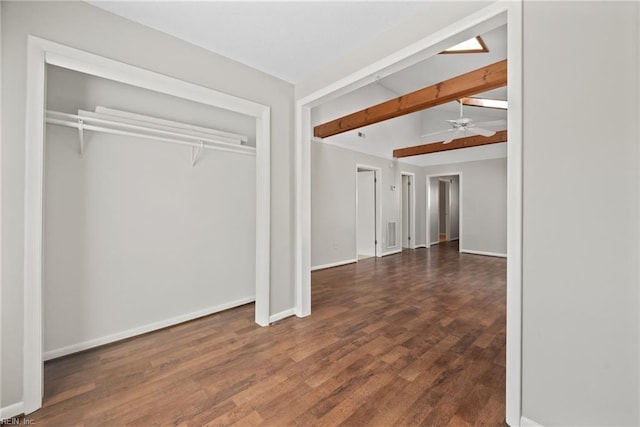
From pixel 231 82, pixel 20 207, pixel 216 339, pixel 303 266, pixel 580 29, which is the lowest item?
pixel 216 339

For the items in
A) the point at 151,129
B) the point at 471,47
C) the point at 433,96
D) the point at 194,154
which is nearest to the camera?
the point at 151,129

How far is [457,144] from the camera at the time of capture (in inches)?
244

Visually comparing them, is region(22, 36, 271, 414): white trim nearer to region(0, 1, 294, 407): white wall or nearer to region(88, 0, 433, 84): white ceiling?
region(0, 1, 294, 407): white wall

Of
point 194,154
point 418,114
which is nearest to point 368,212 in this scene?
point 418,114

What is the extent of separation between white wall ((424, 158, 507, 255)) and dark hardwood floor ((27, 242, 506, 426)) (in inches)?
167

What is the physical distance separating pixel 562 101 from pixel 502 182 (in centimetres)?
640

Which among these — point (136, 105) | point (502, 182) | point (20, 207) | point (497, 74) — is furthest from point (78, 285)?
point (502, 182)

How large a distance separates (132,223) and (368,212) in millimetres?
5241

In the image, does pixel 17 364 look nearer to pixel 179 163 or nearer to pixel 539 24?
pixel 179 163

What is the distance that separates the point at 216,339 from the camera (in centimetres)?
245

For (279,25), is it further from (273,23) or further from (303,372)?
(303,372)

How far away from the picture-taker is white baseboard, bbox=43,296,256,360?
6.95ft

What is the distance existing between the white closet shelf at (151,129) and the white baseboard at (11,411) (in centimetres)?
177

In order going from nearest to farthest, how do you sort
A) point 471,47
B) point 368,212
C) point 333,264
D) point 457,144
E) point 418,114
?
point 471,47
point 333,264
point 457,144
point 368,212
point 418,114
